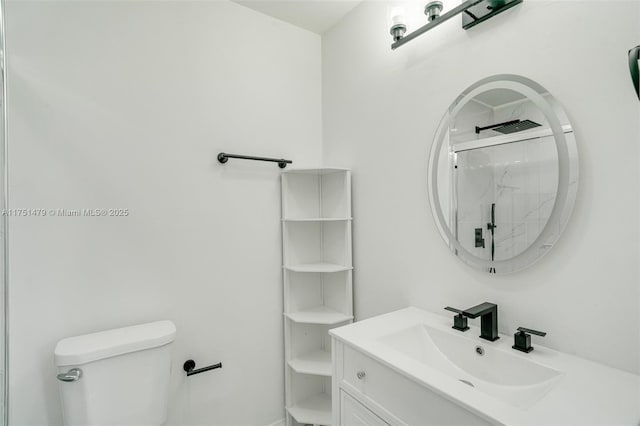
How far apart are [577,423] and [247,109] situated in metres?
1.77

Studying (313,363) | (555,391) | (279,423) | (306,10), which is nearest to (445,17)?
(306,10)

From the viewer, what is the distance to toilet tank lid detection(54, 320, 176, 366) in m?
1.15

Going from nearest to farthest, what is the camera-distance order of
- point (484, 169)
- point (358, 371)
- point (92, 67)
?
1. point (358, 371)
2. point (484, 169)
3. point (92, 67)

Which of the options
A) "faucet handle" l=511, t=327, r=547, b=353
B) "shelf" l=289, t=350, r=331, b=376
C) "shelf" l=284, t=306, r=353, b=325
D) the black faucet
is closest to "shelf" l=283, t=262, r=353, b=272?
"shelf" l=284, t=306, r=353, b=325

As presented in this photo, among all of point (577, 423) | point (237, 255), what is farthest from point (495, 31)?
point (237, 255)

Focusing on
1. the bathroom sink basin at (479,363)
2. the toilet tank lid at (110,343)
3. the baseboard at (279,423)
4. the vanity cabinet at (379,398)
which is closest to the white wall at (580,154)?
the bathroom sink basin at (479,363)

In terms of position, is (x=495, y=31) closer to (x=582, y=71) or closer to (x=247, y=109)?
(x=582, y=71)

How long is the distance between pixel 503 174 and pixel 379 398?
88 centimetres

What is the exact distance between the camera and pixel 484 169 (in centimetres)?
120

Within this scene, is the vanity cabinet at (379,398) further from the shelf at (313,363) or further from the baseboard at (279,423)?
the baseboard at (279,423)

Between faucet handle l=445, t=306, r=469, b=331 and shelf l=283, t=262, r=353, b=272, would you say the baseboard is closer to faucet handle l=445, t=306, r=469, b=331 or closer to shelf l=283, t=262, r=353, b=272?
shelf l=283, t=262, r=353, b=272

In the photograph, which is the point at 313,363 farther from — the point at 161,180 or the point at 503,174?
the point at 503,174

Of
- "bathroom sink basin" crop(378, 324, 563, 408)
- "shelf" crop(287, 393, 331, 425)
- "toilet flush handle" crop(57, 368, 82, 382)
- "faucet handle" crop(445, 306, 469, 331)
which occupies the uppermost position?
"faucet handle" crop(445, 306, 469, 331)

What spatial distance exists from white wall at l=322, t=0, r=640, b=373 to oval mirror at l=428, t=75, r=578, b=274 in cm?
4
